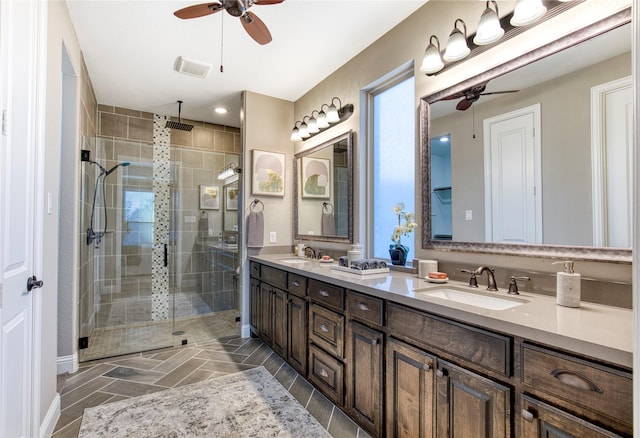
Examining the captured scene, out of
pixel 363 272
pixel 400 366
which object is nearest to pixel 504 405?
pixel 400 366

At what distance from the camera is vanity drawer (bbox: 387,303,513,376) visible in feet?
3.71

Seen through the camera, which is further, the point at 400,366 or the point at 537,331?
the point at 400,366

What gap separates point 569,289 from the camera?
130cm

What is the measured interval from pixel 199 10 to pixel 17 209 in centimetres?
142

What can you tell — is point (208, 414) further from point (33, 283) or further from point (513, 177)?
point (513, 177)

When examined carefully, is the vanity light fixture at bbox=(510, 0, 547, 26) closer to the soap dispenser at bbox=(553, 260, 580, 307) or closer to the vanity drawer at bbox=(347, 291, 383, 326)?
the soap dispenser at bbox=(553, 260, 580, 307)

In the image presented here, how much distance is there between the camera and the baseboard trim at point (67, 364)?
2639 mm

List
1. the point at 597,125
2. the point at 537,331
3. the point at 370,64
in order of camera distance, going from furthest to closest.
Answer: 1. the point at 370,64
2. the point at 597,125
3. the point at 537,331

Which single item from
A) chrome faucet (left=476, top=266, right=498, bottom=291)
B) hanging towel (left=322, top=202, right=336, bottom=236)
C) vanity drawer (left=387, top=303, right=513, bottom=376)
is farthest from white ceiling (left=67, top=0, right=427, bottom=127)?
vanity drawer (left=387, top=303, right=513, bottom=376)

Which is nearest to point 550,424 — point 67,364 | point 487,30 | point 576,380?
point 576,380

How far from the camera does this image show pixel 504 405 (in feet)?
3.65

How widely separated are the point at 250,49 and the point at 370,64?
41.2 inches

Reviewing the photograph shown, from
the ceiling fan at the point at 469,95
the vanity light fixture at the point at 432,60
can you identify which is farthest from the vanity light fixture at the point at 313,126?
the ceiling fan at the point at 469,95

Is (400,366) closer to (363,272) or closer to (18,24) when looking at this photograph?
(363,272)
